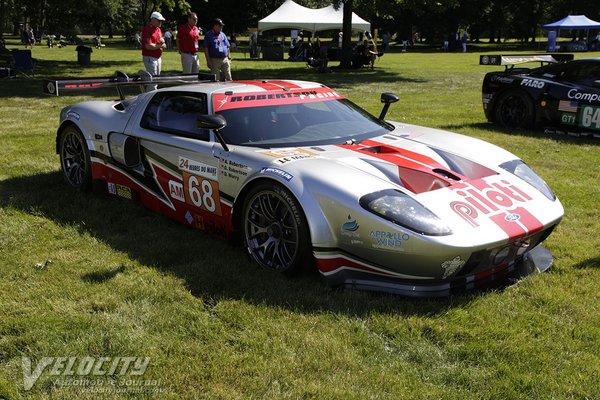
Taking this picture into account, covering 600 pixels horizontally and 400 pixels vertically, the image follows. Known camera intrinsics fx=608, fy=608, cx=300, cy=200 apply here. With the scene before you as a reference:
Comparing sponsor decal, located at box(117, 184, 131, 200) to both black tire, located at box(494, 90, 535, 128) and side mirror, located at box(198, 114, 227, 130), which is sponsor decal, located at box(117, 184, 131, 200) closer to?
side mirror, located at box(198, 114, 227, 130)

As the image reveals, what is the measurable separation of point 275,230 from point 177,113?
1.63 metres

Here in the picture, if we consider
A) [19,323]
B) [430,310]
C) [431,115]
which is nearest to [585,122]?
[431,115]

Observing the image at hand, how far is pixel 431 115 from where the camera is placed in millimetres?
11234

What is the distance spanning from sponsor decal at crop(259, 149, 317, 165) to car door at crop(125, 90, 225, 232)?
46 centimetres

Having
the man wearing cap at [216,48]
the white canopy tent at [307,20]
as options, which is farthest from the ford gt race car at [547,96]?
the white canopy tent at [307,20]

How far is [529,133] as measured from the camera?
9.24 m

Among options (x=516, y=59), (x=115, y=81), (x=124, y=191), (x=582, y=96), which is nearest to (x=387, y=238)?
(x=124, y=191)

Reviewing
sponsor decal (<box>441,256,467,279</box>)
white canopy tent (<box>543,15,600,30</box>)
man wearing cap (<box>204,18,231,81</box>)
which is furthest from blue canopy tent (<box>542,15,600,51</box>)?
sponsor decal (<box>441,256,467,279</box>)

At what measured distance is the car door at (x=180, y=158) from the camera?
438 centimetres

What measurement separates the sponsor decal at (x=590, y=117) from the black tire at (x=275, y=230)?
252 inches

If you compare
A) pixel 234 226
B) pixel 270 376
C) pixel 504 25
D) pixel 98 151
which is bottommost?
pixel 270 376

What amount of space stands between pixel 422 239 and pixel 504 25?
6243 centimetres

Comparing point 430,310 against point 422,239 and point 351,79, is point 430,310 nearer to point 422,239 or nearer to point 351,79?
point 422,239

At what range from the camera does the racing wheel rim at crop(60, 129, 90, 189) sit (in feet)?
19.0
